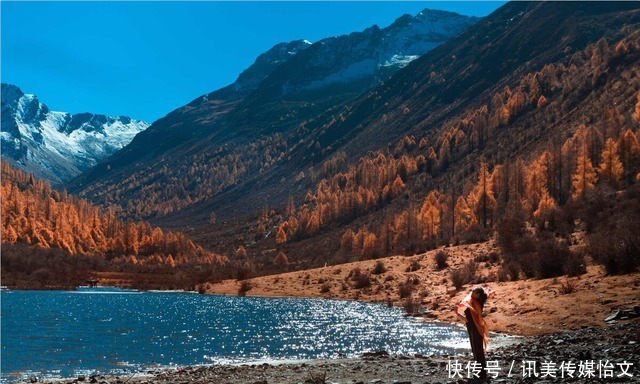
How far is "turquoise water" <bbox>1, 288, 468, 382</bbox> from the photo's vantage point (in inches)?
1121

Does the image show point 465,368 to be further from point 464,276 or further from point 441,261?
point 441,261

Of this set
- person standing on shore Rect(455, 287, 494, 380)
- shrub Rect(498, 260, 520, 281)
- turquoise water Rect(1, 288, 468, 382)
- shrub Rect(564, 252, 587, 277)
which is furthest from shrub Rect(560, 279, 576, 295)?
person standing on shore Rect(455, 287, 494, 380)

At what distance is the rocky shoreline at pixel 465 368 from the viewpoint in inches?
593

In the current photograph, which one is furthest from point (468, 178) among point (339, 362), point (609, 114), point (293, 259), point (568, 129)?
point (339, 362)

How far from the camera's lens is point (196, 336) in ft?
128

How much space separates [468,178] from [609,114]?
5046cm

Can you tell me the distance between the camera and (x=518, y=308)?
36.0 meters

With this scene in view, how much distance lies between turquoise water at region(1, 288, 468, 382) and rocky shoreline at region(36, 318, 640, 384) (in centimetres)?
460

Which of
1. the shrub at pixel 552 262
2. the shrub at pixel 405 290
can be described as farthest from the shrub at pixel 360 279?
the shrub at pixel 552 262

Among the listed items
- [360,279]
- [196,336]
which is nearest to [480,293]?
[196,336]

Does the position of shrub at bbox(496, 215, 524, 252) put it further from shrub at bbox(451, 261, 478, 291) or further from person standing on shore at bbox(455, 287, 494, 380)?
person standing on shore at bbox(455, 287, 494, 380)

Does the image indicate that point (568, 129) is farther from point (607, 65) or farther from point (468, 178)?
point (607, 65)

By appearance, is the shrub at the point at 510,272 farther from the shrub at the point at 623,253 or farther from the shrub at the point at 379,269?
the shrub at the point at 379,269

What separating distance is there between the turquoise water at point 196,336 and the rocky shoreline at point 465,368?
4.60 m
